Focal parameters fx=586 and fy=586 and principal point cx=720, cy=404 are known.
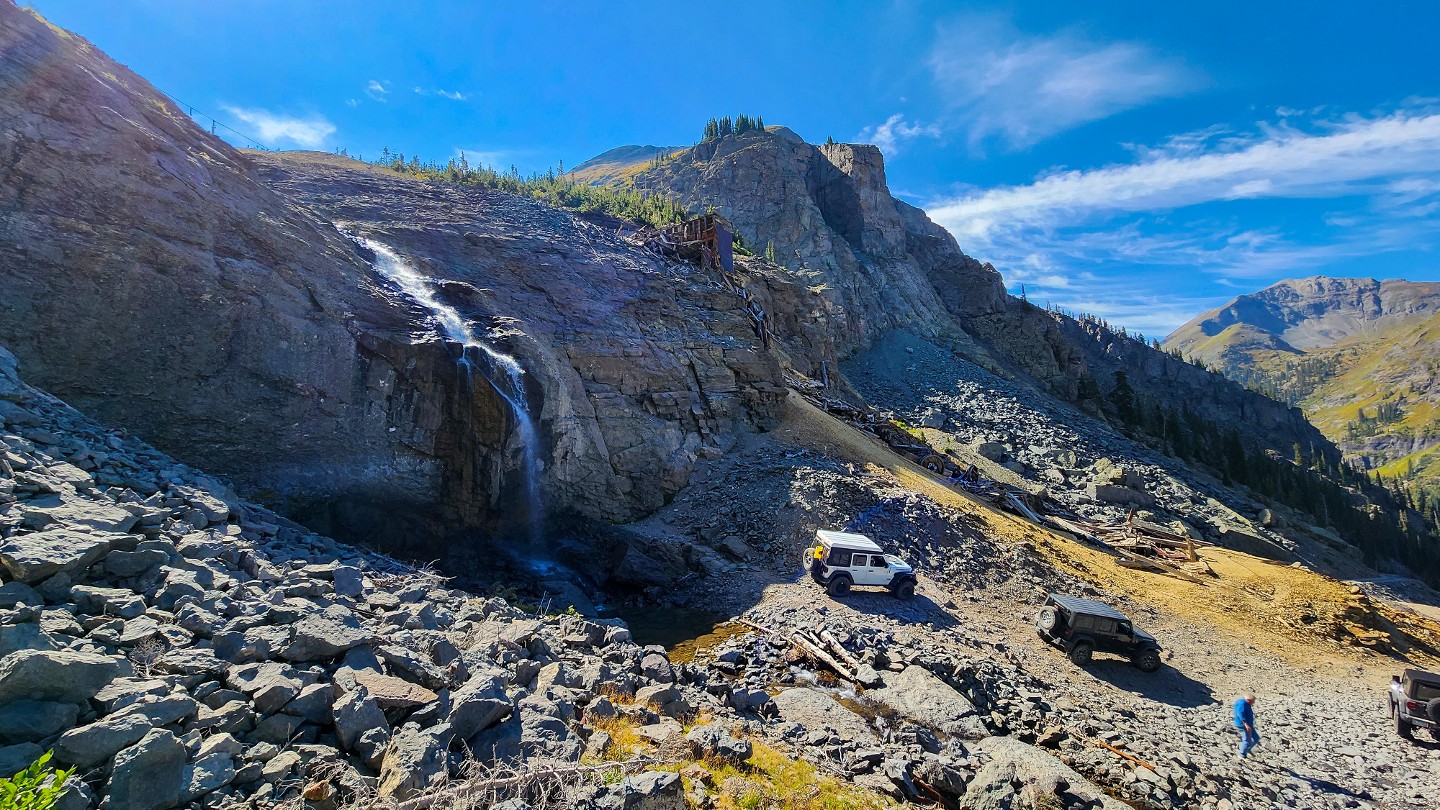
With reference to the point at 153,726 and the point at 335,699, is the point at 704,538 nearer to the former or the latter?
the point at 335,699

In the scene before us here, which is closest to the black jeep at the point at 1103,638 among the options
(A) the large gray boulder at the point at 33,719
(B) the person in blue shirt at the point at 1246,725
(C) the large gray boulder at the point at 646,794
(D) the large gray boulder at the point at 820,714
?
(B) the person in blue shirt at the point at 1246,725

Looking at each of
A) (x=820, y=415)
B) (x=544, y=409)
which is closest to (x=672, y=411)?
(x=544, y=409)

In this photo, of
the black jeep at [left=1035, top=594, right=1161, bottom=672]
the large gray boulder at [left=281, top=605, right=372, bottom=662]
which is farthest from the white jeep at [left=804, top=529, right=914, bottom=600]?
the large gray boulder at [left=281, top=605, right=372, bottom=662]

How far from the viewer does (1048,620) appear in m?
17.2

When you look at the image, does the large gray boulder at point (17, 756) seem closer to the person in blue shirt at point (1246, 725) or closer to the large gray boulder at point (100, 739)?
the large gray boulder at point (100, 739)

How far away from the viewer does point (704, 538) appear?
22.4m

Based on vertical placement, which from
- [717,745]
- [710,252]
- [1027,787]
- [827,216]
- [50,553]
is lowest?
[1027,787]

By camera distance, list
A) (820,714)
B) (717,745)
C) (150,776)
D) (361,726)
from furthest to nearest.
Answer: (820,714), (717,745), (361,726), (150,776)

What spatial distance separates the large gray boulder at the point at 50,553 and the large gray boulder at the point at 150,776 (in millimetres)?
3360

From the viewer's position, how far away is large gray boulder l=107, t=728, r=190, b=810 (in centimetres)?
420

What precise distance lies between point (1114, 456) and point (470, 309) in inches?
2006

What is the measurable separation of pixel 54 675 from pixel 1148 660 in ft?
70.4

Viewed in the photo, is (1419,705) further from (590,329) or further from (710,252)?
(710,252)

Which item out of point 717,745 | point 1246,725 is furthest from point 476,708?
point 1246,725
